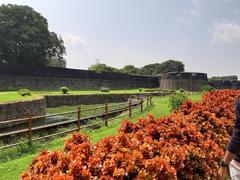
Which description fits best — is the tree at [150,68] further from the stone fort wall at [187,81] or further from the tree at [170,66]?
the stone fort wall at [187,81]

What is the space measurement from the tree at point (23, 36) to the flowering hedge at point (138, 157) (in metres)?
38.5

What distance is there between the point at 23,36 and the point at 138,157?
40.3 metres

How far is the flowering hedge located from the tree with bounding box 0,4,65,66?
126 feet

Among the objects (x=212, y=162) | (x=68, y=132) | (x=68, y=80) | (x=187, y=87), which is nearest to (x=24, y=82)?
(x=68, y=80)

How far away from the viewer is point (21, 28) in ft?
140

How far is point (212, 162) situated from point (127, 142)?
126 cm

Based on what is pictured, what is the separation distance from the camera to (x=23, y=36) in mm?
41531

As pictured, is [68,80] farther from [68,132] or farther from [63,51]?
[68,132]

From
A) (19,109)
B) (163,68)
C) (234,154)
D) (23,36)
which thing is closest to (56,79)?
(23,36)

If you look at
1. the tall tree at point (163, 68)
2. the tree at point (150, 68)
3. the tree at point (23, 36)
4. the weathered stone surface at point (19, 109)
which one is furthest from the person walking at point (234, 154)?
the tree at point (150, 68)

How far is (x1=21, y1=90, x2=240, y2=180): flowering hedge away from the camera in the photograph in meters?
3.09

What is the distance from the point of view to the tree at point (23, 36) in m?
41.3

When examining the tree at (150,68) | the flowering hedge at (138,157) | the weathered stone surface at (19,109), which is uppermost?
the tree at (150,68)

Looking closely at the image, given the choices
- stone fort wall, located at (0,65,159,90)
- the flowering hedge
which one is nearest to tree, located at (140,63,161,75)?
stone fort wall, located at (0,65,159,90)
